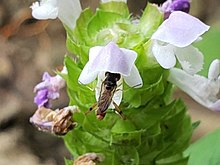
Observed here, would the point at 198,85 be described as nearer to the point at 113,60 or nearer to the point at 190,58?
the point at 190,58

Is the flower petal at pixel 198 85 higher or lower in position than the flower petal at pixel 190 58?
lower

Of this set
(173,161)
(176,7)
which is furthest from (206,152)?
(176,7)

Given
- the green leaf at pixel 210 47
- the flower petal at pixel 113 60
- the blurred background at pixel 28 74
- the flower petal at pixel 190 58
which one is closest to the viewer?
the flower petal at pixel 113 60

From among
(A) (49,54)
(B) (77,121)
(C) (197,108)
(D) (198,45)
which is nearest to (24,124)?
(A) (49,54)

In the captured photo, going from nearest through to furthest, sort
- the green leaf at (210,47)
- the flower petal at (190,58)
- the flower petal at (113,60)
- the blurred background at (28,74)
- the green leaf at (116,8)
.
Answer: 1. the flower petal at (113,60)
2. the flower petal at (190,58)
3. the green leaf at (116,8)
4. the green leaf at (210,47)
5. the blurred background at (28,74)

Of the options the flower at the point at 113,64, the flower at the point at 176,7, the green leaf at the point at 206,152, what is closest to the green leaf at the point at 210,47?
the green leaf at the point at 206,152

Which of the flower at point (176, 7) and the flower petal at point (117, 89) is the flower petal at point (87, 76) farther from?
the flower at point (176, 7)

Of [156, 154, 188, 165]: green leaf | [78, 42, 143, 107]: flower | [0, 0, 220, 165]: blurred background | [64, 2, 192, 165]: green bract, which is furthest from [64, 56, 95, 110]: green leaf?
[0, 0, 220, 165]: blurred background
